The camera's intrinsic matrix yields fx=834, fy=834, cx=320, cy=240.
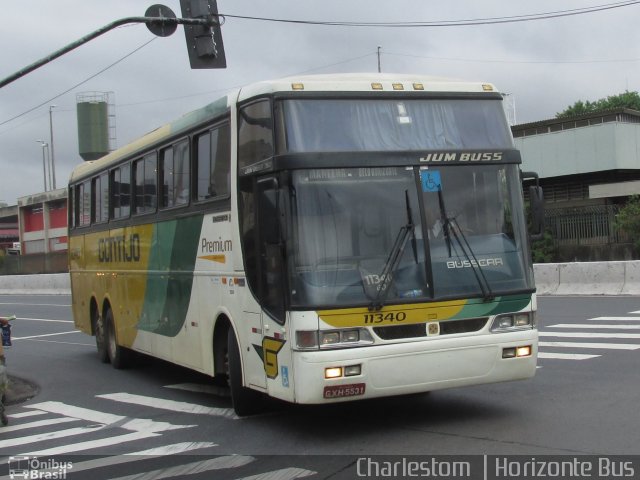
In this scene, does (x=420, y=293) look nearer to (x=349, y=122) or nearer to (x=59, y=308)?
(x=349, y=122)

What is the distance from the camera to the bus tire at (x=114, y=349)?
46.2 ft

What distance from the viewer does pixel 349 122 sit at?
788 cm

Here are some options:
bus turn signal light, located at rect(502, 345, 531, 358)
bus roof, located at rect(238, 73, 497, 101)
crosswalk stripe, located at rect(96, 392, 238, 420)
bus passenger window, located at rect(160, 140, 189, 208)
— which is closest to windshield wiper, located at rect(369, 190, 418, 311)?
bus roof, located at rect(238, 73, 497, 101)

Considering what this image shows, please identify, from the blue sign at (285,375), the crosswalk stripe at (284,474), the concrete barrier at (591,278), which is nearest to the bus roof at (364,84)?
the blue sign at (285,375)

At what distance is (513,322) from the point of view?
7.95m

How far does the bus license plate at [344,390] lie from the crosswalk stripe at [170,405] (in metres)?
2.25

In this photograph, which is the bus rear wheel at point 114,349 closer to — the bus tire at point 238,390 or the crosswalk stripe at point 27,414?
the crosswalk stripe at point 27,414

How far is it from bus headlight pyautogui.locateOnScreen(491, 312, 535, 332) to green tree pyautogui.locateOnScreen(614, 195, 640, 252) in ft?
68.6

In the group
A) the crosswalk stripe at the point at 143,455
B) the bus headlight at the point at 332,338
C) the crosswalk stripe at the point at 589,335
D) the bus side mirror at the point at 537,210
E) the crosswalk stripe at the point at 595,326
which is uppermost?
the bus side mirror at the point at 537,210

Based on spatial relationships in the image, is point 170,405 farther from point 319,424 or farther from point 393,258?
point 393,258

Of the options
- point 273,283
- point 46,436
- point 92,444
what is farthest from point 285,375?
point 46,436

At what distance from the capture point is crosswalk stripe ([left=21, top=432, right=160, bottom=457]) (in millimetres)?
8203

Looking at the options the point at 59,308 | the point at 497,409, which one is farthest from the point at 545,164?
the point at 497,409

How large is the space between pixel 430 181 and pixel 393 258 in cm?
86
